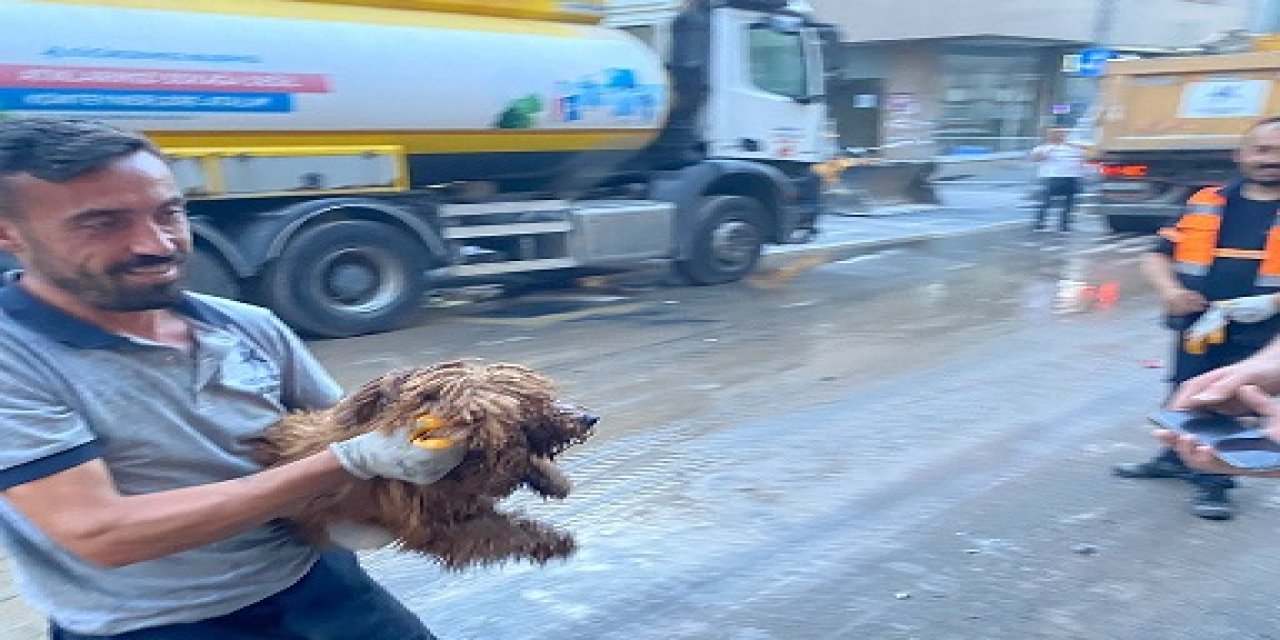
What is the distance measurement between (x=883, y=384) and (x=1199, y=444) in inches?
167

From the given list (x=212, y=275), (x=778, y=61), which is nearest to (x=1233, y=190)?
(x=212, y=275)

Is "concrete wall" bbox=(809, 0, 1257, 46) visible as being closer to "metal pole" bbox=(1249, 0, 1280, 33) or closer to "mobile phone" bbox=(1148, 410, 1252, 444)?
"metal pole" bbox=(1249, 0, 1280, 33)

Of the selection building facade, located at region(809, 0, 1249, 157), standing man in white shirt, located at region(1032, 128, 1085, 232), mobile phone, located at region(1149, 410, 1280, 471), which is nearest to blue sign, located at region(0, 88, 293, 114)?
mobile phone, located at region(1149, 410, 1280, 471)

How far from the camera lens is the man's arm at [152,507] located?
146cm

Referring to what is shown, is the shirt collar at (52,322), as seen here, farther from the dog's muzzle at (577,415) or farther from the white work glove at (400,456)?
the dog's muzzle at (577,415)

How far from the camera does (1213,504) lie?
4.32 metres

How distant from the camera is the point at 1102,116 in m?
13.7

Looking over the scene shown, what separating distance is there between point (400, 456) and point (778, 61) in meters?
10.1

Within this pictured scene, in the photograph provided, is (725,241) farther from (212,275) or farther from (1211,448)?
(1211,448)

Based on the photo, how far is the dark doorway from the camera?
2627cm

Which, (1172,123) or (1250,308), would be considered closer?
(1250,308)

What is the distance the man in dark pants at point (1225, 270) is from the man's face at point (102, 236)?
395 centimetres

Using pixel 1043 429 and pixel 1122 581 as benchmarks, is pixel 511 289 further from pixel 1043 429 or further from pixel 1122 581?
pixel 1122 581

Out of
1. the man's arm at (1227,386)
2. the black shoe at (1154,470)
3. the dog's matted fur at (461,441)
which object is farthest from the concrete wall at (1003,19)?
the dog's matted fur at (461,441)
